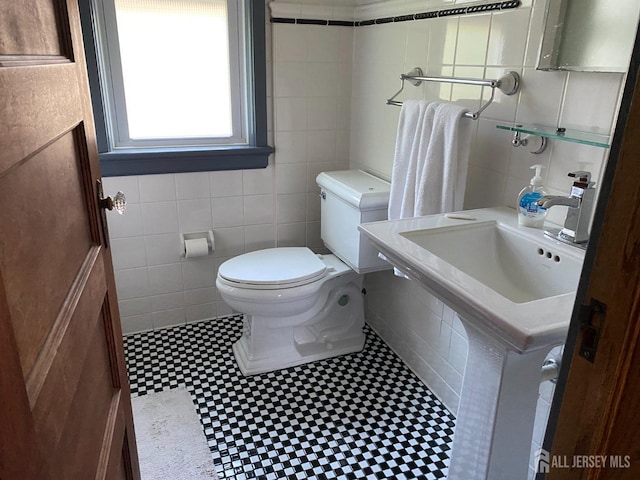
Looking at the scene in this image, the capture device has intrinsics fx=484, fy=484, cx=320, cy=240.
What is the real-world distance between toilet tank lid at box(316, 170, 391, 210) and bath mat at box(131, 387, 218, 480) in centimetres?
107

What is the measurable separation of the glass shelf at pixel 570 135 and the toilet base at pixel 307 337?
1.18 m

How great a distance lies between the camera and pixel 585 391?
0.62 meters

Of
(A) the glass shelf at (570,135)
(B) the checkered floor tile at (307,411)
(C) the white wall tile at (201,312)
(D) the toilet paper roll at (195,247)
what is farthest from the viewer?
(C) the white wall tile at (201,312)

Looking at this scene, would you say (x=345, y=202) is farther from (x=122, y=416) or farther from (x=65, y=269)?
(x=65, y=269)

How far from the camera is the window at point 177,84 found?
2109 millimetres

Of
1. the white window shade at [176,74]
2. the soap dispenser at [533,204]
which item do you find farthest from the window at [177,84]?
the soap dispenser at [533,204]

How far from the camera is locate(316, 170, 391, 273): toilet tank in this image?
6.59 feet

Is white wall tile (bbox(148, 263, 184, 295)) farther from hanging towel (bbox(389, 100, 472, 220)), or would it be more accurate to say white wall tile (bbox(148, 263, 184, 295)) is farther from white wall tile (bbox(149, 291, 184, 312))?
hanging towel (bbox(389, 100, 472, 220))

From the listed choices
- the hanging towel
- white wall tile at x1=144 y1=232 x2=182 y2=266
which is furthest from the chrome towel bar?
white wall tile at x1=144 y1=232 x2=182 y2=266

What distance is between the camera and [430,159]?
1641mm

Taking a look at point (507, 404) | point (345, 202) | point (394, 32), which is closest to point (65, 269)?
point (507, 404)

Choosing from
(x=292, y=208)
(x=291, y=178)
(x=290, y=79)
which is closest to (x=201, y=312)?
(x=292, y=208)

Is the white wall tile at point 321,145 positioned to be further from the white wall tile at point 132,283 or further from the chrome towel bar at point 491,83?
the white wall tile at point 132,283

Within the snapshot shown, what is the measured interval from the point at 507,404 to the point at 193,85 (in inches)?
75.3
